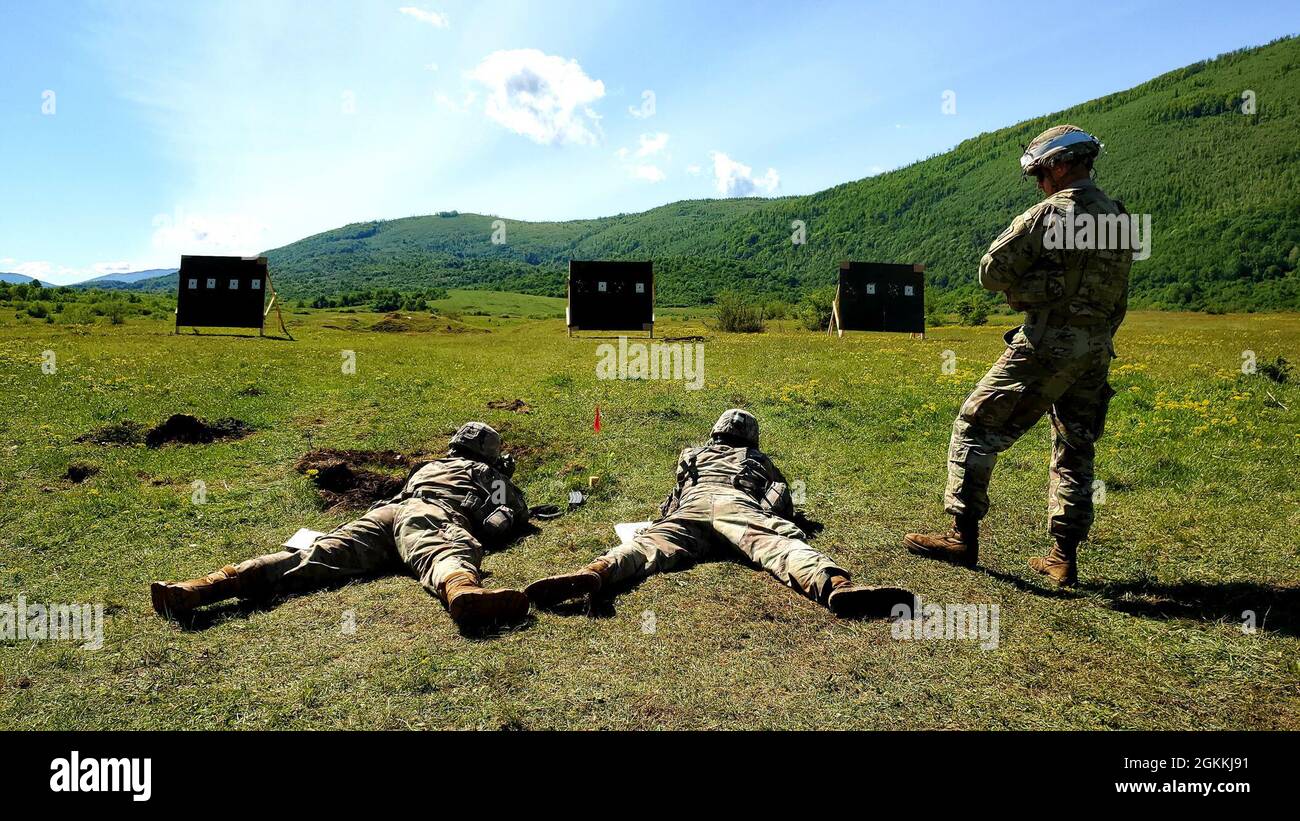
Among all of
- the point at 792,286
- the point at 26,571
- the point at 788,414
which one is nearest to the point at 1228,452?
the point at 788,414

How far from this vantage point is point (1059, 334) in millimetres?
6379

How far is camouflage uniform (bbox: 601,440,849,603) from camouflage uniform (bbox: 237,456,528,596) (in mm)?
1743

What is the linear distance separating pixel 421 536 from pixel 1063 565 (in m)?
6.40

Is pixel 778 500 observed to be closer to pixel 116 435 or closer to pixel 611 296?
pixel 116 435

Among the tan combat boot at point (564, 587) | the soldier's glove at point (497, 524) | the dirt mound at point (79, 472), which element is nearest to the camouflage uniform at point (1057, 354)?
the tan combat boot at point (564, 587)

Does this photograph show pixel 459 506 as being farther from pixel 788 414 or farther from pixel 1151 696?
pixel 788 414

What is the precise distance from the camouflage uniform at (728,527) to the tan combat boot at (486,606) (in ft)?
3.51

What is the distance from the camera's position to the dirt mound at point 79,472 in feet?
34.0

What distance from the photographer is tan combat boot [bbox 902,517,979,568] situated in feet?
23.2

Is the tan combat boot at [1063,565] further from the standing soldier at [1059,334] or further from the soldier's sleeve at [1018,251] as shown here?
the soldier's sleeve at [1018,251]

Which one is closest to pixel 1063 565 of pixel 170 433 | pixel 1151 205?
pixel 170 433

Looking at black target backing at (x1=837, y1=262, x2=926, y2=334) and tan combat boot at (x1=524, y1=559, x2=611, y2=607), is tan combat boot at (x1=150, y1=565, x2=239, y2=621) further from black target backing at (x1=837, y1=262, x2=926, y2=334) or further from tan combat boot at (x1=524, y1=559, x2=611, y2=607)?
black target backing at (x1=837, y1=262, x2=926, y2=334)

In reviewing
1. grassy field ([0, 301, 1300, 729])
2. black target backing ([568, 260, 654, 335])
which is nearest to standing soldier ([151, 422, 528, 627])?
grassy field ([0, 301, 1300, 729])
